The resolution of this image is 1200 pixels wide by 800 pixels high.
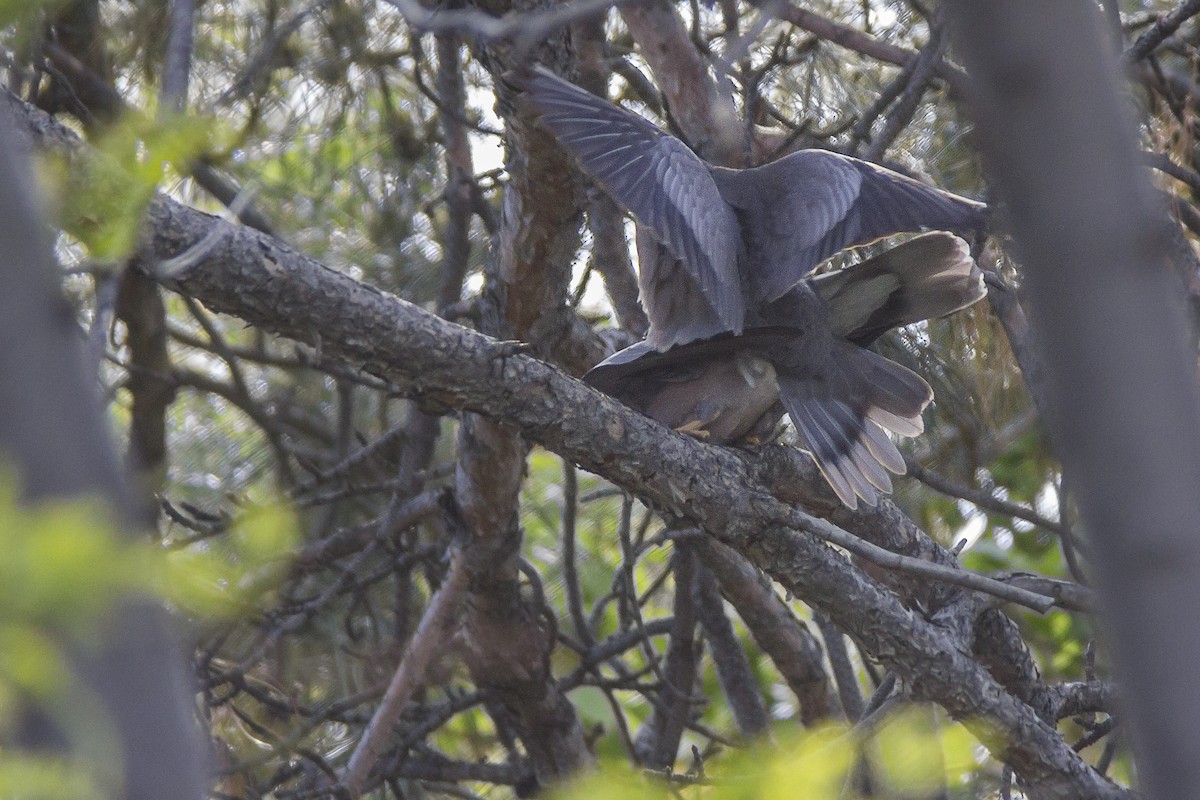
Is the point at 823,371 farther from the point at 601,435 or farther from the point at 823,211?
the point at 601,435

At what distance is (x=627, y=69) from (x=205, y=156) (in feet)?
4.83

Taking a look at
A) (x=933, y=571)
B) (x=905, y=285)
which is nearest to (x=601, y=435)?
(x=933, y=571)

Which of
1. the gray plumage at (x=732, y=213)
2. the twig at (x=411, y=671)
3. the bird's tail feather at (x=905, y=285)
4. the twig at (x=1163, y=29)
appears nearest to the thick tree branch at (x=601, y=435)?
the gray plumage at (x=732, y=213)

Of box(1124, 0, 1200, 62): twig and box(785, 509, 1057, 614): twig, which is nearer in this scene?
box(785, 509, 1057, 614): twig

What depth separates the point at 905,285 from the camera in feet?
10.6

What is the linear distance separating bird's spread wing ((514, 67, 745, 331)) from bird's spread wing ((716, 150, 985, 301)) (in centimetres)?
8

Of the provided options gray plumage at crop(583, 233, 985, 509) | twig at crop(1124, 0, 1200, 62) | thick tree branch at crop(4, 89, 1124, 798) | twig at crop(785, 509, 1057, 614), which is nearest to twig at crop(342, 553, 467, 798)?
gray plumage at crop(583, 233, 985, 509)

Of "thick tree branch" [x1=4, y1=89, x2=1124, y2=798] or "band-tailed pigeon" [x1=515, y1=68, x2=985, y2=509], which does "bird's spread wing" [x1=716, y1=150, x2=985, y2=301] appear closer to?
"band-tailed pigeon" [x1=515, y1=68, x2=985, y2=509]

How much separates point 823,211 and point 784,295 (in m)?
0.30

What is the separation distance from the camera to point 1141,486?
0.72 m

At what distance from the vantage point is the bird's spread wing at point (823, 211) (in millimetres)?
2973

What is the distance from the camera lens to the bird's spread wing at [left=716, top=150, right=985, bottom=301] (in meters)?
2.97

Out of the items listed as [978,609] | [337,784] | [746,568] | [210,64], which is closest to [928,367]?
[746,568]

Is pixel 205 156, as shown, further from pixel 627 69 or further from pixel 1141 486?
pixel 1141 486
